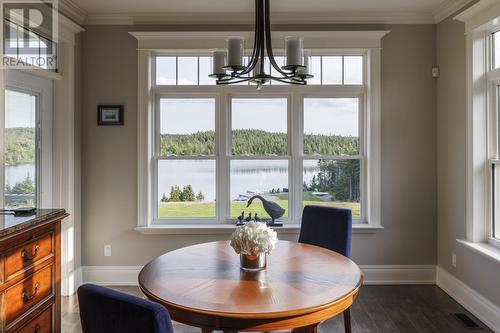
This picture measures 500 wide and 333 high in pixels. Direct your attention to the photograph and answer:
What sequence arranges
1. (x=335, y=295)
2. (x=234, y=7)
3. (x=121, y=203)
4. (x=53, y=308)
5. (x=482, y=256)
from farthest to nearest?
(x=121, y=203)
(x=234, y=7)
(x=482, y=256)
(x=53, y=308)
(x=335, y=295)

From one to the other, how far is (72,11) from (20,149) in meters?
1.41

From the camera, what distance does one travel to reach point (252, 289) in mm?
1620

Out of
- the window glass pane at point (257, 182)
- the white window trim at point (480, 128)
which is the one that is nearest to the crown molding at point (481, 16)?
the white window trim at point (480, 128)

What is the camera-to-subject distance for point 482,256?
2.88m

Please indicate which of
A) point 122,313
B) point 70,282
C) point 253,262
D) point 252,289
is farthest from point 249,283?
point 70,282

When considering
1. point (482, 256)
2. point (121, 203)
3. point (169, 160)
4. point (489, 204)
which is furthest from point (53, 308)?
point (489, 204)

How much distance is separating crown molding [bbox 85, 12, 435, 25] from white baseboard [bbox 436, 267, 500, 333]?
251 cm

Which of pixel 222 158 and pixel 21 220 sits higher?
pixel 222 158

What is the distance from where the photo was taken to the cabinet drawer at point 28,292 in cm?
175

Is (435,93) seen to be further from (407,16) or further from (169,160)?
(169,160)

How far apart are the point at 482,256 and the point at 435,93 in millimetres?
1621

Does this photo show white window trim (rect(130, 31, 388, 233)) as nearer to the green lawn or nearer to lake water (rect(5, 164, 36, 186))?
the green lawn

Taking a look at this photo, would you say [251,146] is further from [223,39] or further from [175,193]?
[223,39]

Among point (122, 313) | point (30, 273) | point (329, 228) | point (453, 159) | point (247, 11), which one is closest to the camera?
point (122, 313)
